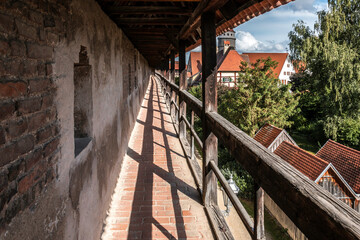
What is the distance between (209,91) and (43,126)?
83.6 inches

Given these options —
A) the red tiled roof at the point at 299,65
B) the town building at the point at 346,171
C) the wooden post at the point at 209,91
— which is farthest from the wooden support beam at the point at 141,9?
the red tiled roof at the point at 299,65

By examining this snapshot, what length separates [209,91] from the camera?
3328 millimetres

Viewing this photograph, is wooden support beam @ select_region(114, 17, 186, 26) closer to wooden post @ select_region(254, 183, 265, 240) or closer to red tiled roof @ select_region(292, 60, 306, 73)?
wooden post @ select_region(254, 183, 265, 240)

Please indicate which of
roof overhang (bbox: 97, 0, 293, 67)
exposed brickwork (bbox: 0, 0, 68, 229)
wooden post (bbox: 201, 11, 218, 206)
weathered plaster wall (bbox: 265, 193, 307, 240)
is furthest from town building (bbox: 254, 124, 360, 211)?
exposed brickwork (bbox: 0, 0, 68, 229)

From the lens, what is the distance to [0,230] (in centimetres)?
107

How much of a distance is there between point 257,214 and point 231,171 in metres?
15.5

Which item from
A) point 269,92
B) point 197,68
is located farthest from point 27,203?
point 197,68

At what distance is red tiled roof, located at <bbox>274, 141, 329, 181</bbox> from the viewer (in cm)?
1372

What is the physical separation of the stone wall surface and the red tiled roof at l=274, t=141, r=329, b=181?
43.2 feet

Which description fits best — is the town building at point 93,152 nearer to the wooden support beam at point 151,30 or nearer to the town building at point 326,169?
the wooden support beam at point 151,30

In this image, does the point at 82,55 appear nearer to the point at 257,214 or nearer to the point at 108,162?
the point at 108,162

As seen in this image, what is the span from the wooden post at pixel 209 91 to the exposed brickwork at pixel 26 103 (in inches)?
73.1

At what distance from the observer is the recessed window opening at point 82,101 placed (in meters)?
2.68

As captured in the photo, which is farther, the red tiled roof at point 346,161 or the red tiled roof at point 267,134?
the red tiled roof at point 267,134
